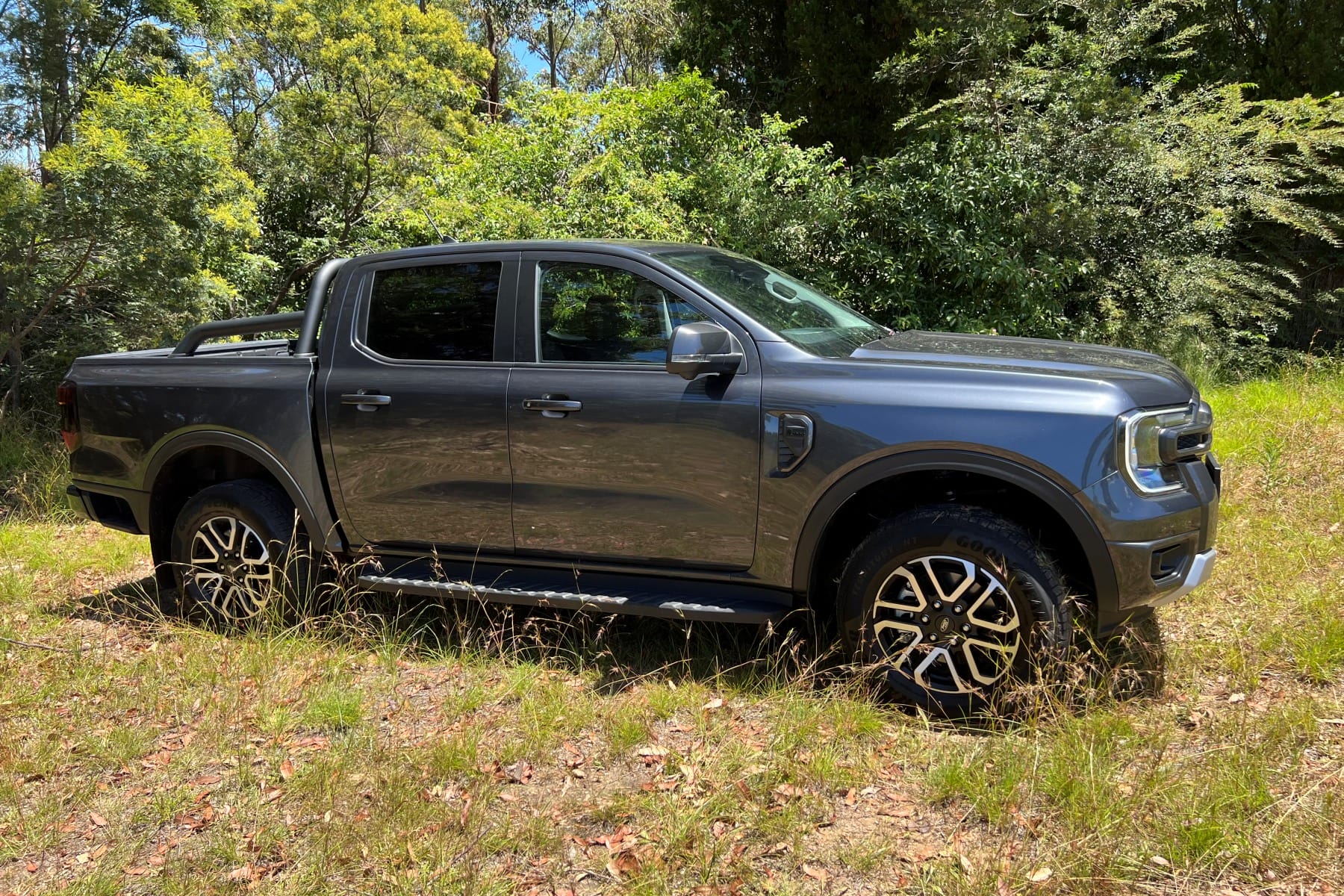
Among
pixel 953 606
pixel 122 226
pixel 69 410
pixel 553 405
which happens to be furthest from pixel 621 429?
pixel 122 226

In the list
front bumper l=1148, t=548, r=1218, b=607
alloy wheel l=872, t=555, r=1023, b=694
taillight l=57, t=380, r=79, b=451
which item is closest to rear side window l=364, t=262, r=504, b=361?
taillight l=57, t=380, r=79, b=451

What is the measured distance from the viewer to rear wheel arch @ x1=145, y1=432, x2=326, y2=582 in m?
4.47

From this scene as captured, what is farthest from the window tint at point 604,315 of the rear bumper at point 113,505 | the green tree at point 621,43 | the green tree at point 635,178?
the green tree at point 621,43

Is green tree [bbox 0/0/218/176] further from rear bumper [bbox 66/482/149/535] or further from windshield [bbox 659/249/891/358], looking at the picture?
windshield [bbox 659/249/891/358]

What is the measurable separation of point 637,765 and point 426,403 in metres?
1.79

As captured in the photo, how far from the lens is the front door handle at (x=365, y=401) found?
423 cm

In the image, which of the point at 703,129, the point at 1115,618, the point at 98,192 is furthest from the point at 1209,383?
the point at 98,192

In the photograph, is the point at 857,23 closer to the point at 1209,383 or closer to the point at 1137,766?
the point at 1209,383

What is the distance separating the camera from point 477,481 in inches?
A: 162

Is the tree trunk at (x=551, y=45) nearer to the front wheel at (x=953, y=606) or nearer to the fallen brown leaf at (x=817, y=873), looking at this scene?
the front wheel at (x=953, y=606)

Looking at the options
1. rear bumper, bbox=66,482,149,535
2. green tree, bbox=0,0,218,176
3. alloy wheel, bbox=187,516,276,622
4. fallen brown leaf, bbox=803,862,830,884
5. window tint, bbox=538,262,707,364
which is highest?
green tree, bbox=0,0,218,176

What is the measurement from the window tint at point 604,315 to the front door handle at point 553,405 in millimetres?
194

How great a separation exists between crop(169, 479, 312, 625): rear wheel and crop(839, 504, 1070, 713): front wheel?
2.63m

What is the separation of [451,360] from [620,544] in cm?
113
